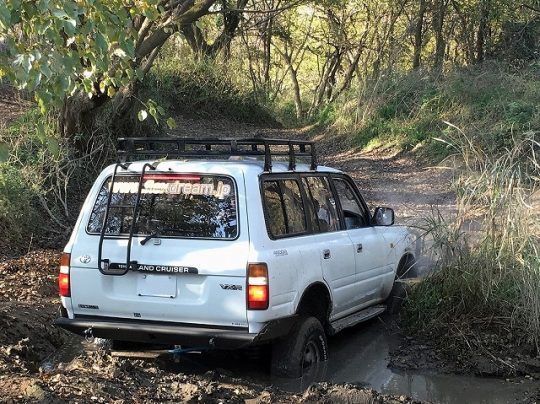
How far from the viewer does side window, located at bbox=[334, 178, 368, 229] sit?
24.8 feet

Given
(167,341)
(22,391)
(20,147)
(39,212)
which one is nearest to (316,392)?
(167,341)

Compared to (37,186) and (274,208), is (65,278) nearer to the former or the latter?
(274,208)

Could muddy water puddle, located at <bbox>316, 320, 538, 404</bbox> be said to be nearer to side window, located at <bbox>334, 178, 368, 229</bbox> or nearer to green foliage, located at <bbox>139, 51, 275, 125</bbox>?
side window, located at <bbox>334, 178, 368, 229</bbox>

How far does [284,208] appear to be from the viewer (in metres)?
6.13

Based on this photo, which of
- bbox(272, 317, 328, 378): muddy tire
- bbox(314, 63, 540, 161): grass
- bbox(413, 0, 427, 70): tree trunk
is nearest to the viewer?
bbox(272, 317, 328, 378): muddy tire

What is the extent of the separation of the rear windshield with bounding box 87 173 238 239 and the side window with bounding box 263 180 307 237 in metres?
0.33

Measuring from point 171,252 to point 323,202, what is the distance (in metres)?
1.84

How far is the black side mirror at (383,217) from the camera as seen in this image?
764 centimetres

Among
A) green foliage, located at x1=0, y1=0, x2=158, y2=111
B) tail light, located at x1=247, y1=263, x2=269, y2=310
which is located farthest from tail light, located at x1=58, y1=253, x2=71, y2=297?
tail light, located at x1=247, y1=263, x2=269, y2=310

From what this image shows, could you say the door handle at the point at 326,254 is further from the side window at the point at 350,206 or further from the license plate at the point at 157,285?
the license plate at the point at 157,285

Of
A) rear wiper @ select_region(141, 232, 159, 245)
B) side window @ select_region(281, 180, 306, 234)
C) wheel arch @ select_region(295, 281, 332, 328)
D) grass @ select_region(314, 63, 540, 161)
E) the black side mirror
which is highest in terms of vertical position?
grass @ select_region(314, 63, 540, 161)

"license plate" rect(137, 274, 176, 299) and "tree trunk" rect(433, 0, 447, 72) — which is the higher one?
"tree trunk" rect(433, 0, 447, 72)

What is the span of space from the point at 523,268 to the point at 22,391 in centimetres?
460

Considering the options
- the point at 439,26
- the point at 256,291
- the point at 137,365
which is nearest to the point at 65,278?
the point at 137,365
